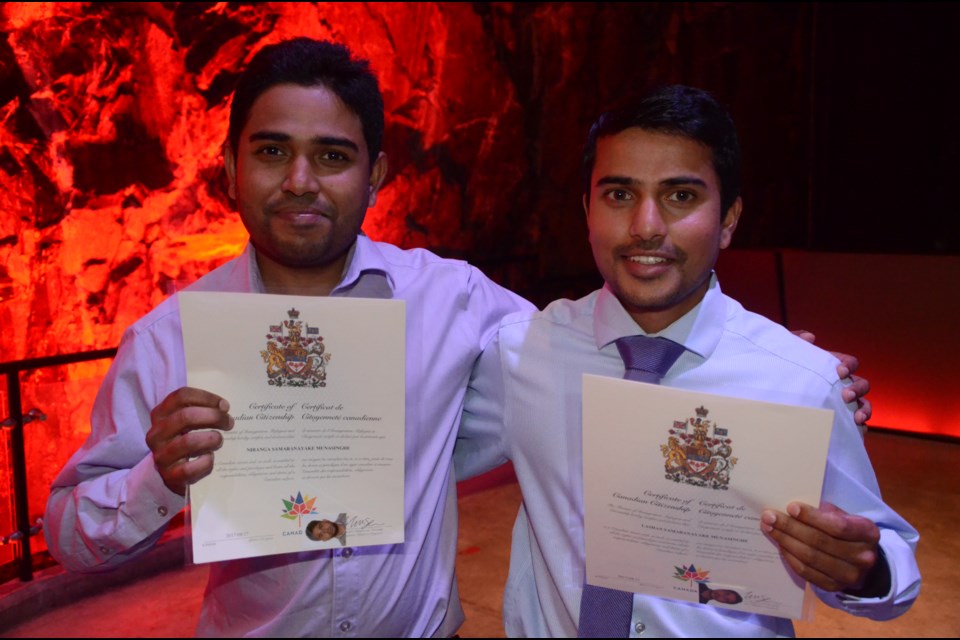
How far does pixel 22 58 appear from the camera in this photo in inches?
142

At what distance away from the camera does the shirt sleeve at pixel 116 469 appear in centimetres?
134

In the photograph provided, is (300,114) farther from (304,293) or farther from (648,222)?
(648,222)

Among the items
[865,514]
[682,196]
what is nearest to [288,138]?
[682,196]

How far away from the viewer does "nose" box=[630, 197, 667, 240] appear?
49.8 inches

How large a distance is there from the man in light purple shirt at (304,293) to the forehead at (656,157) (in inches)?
18.6

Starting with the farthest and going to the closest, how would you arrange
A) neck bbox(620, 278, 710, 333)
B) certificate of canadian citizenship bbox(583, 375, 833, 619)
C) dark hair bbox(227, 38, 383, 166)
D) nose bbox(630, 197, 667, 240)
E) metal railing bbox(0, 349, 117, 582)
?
1. metal railing bbox(0, 349, 117, 582)
2. dark hair bbox(227, 38, 383, 166)
3. neck bbox(620, 278, 710, 333)
4. nose bbox(630, 197, 667, 240)
5. certificate of canadian citizenship bbox(583, 375, 833, 619)

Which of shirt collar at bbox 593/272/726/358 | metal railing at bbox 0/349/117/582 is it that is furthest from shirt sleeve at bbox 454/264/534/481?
metal railing at bbox 0/349/117/582

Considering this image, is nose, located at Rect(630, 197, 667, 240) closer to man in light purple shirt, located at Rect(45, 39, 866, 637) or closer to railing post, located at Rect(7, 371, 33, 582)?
man in light purple shirt, located at Rect(45, 39, 866, 637)

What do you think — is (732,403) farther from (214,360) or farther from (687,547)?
(214,360)

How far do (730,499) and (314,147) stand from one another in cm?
91

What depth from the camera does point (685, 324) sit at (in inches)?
52.7

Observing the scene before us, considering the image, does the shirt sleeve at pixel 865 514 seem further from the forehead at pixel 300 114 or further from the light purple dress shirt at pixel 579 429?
the forehead at pixel 300 114

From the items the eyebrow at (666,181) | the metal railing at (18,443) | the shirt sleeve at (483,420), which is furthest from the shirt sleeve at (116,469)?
the metal railing at (18,443)

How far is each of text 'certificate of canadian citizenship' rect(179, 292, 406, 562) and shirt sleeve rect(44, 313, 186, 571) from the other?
221 mm
